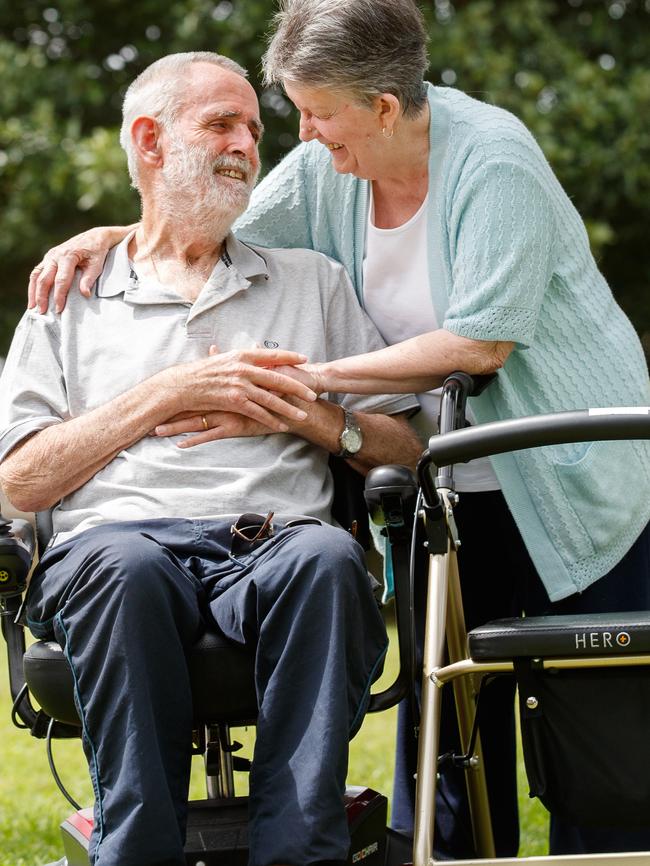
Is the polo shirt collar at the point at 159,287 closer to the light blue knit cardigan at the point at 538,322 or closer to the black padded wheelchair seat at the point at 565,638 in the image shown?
the light blue knit cardigan at the point at 538,322

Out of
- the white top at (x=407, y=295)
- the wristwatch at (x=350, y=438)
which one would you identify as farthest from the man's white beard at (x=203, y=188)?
the wristwatch at (x=350, y=438)

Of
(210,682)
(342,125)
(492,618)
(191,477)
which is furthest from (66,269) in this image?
(492,618)

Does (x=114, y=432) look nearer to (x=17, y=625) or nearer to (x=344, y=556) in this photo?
(x=17, y=625)

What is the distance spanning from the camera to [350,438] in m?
2.93

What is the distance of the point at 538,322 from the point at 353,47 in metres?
0.71

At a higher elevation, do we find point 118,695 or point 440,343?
point 440,343

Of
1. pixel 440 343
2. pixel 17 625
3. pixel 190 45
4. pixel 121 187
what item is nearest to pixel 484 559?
pixel 440 343

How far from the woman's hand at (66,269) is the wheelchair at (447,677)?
64 centimetres

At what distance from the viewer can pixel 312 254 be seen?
3209mm

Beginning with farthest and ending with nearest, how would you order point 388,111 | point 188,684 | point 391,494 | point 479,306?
point 388,111, point 479,306, point 391,494, point 188,684

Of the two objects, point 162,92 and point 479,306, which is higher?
point 162,92

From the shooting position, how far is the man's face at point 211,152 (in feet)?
10.3

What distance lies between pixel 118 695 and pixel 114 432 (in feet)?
2.38

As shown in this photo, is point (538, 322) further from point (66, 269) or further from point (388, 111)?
point (66, 269)
